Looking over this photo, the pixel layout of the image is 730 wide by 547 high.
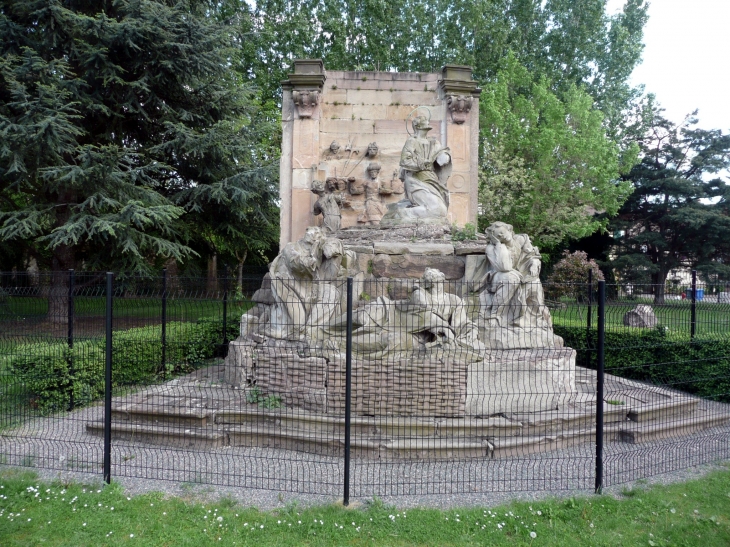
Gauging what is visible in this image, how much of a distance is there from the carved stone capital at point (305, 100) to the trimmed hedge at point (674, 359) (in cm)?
773

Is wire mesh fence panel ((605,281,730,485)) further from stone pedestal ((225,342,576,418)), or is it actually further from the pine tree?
the pine tree

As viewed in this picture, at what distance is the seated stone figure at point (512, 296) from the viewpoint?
623cm

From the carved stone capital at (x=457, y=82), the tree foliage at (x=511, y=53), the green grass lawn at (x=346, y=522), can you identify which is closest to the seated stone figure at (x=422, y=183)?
the carved stone capital at (x=457, y=82)

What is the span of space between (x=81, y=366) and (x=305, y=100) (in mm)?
7294


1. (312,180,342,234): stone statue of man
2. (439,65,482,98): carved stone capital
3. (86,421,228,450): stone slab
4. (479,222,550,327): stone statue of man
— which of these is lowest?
(86,421,228,450): stone slab

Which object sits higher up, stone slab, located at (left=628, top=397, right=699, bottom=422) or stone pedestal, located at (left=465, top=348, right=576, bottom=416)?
stone pedestal, located at (left=465, top=348, right=576, bottom=416)

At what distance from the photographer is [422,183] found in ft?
30.1

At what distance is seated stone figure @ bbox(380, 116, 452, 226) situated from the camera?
29.4 feet

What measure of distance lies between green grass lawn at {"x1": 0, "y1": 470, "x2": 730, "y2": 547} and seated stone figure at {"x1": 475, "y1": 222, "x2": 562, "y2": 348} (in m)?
2.28

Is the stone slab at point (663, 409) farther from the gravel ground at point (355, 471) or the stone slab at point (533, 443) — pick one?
the stone slab at point (533, 443)

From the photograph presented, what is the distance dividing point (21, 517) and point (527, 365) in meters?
5.18

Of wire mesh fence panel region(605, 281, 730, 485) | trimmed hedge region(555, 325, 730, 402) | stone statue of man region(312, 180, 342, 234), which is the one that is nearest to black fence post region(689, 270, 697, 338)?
wire mesh fence panel region(605, 281, 730, 485)

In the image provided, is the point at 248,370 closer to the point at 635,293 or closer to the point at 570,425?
the point at 570,425

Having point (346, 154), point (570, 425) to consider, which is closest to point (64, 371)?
point (570, 425)
